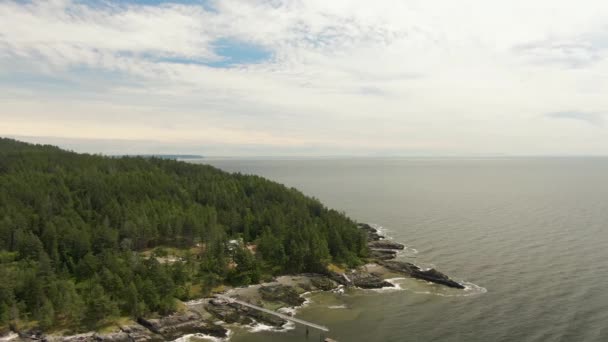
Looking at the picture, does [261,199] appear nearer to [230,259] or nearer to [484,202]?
[230,259]

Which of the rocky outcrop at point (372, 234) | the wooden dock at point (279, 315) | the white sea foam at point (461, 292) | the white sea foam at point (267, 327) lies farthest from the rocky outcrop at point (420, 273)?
the white sea foam at point (267, 327)

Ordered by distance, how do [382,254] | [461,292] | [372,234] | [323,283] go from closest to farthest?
[461,292], [323,283], [382,254], [372,234]

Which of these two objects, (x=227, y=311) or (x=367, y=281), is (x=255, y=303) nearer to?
(x=227, y=311)

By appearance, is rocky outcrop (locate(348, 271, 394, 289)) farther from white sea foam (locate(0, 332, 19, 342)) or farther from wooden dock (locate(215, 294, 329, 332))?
white sea foam (locate(0, 332, 19, 342))

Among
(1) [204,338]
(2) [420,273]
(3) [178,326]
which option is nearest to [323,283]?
(2) [420,273]

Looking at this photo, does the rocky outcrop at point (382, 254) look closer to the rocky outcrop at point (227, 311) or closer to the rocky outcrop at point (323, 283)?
the rocky outcrop at point (323, 283)

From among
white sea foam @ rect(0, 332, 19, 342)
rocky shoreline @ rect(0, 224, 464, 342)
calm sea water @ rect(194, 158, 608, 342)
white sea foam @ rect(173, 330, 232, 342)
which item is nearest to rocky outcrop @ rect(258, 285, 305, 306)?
rocky shoreline @ rect(0, 224, 464, 342)

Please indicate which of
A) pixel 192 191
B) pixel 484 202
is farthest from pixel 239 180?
pixel 484 202
